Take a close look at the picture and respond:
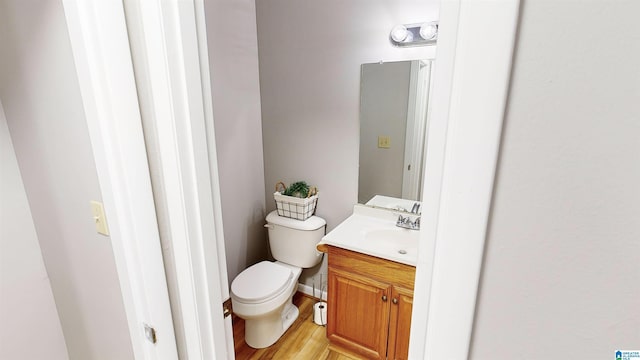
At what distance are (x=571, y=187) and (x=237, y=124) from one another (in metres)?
2.05

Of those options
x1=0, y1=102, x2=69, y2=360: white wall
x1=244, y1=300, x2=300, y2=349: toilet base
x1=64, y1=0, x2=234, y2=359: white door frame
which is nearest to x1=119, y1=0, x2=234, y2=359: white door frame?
x1=64, y1=0, x2=234, y2=359: white door frame

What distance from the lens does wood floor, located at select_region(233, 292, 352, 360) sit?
1865mm

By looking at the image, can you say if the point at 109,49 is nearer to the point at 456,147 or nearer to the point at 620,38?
the point at 456,147

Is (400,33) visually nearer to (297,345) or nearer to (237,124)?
(237,124)

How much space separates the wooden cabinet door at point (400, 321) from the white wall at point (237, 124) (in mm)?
1231

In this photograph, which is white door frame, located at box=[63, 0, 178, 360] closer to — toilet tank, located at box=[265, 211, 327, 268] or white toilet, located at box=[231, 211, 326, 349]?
white toilet, located at box=[231, 211, 326, 349]

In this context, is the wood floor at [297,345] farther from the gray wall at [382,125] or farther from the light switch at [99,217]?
the light switch at [99,217]

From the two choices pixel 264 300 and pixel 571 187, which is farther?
pixel 264 300

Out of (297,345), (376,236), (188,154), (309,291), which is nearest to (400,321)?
(376,236)

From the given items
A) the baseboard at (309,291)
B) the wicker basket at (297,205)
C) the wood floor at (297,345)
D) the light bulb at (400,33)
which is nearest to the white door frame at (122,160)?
the wood floor at (297,345)

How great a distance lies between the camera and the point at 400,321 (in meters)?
1.55

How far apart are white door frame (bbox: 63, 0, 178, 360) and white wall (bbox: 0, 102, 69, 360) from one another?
2.04ft

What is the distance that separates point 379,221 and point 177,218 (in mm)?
1449

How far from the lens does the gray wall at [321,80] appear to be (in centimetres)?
180
